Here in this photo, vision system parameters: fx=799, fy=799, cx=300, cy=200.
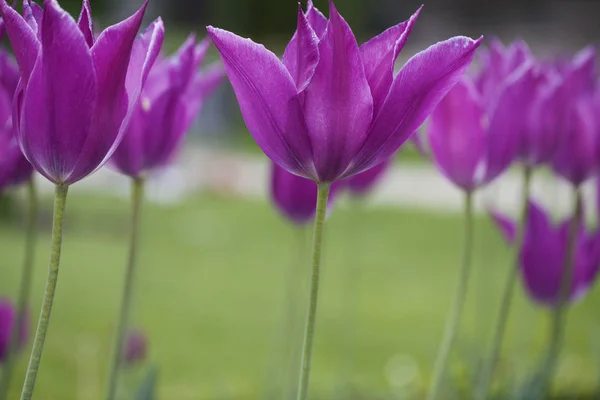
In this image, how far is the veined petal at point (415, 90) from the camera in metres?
0.40

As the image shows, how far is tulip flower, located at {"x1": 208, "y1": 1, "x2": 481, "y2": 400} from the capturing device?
0.39 metres

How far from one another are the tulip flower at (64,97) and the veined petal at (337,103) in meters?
0.08

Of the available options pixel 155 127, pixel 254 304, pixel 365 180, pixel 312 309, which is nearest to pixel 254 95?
pixel 312 309

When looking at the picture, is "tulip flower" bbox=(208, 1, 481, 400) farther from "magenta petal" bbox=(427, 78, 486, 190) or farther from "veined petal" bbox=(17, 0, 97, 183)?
"magenta petal" bbox=(427, 78, 486, 190)

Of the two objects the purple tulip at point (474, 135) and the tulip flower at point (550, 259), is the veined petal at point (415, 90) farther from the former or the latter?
the tulip flower at point (550, 259)

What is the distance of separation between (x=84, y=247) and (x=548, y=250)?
2187mm

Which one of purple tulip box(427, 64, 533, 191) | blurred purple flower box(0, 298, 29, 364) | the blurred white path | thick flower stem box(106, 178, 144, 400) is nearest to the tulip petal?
purple tulip box(427, 64, 533, 191)

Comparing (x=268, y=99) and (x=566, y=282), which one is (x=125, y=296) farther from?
(x=566, y=282)

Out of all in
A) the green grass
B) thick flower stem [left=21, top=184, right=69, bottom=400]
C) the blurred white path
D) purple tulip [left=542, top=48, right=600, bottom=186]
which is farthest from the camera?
the blurred white path

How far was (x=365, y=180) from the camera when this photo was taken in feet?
3.23

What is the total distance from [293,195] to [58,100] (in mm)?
378

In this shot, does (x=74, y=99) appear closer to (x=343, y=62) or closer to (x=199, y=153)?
(x=343, y=62)

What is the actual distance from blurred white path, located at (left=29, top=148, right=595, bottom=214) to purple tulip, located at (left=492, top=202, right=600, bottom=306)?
266 cm

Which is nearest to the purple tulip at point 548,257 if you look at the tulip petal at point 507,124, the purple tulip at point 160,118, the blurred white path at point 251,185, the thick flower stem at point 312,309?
the tulip petal at point 507,124
